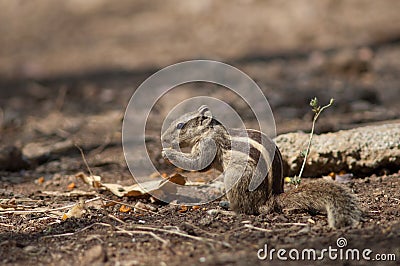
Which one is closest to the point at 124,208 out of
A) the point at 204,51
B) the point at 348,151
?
the point at 348,151

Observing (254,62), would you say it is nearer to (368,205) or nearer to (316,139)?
(316,139)

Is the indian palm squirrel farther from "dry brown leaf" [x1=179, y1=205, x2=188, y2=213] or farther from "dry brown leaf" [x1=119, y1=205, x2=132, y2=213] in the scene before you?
"dry brown leaf" [x1=119, y1=205, x2=132, y2=213]

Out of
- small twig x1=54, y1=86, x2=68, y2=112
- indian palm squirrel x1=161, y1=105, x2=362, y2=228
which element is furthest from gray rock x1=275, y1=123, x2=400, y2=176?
small twig x1=54, y1=86, x2=68, y2=112

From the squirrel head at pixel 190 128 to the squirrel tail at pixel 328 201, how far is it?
27.2 inches

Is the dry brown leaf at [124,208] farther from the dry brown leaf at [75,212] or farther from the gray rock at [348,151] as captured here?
the gray rock at [348,151]

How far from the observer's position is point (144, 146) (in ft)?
20.2

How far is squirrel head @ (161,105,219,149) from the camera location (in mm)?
4289

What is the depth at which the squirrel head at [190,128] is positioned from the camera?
4289 mm

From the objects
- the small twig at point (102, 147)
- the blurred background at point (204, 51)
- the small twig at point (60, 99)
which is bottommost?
the small twig at point (102, 147)

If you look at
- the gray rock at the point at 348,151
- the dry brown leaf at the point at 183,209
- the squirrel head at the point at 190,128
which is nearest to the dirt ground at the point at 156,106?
the dry brown leaf at the point at 183,209

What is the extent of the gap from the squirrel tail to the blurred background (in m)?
2.07

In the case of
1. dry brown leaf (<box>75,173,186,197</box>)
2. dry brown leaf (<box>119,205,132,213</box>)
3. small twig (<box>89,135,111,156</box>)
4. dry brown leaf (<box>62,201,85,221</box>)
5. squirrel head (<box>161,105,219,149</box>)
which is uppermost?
small twig (<box>89,135,111,156</box>)

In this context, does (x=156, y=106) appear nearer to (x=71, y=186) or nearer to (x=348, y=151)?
(x=71, y=186)

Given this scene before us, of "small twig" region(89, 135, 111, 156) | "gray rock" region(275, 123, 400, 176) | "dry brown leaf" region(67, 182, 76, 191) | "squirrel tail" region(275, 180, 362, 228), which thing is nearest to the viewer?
"squirrel tail" region(275, 180, 362, 228)
